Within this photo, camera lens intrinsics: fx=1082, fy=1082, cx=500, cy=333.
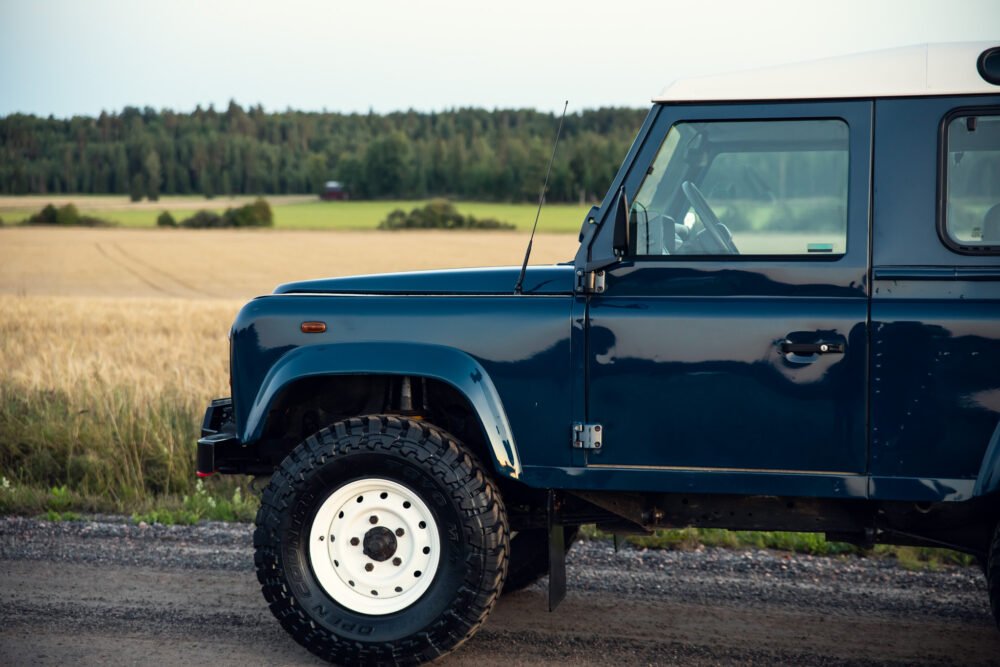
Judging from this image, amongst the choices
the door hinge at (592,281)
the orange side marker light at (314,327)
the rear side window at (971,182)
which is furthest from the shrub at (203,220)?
the rear side window at (971,182)

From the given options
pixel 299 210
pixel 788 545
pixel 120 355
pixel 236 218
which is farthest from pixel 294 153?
pixel 788 545

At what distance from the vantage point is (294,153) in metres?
85.5

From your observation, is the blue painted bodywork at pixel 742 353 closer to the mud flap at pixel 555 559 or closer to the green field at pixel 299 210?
the mud flap at pixel 555 559

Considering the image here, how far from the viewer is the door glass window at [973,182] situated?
398 centimetres

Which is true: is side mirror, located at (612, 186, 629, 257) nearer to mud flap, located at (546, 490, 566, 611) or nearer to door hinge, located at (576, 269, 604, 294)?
door hinge, located at (576, 269, 604, 294)

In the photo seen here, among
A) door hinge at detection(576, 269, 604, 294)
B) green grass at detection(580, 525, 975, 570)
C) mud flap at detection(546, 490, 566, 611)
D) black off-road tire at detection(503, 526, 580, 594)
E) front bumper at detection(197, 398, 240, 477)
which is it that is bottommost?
green grass at detection(580, 525, 975, 570)

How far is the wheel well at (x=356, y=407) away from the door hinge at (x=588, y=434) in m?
0.52

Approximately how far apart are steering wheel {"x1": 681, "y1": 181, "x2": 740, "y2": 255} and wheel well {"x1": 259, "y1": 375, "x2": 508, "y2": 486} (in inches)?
48.5

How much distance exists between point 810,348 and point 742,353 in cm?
25

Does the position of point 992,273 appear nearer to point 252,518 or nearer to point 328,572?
point 328,572

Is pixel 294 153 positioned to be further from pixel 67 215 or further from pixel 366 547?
Result: pixel 366 547

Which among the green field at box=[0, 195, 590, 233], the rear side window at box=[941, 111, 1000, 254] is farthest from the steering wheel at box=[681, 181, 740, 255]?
the green field at box=[0, 195, 590, 233]

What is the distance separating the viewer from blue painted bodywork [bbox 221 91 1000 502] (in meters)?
3.94

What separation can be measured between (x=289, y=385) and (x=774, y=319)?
1964mm
